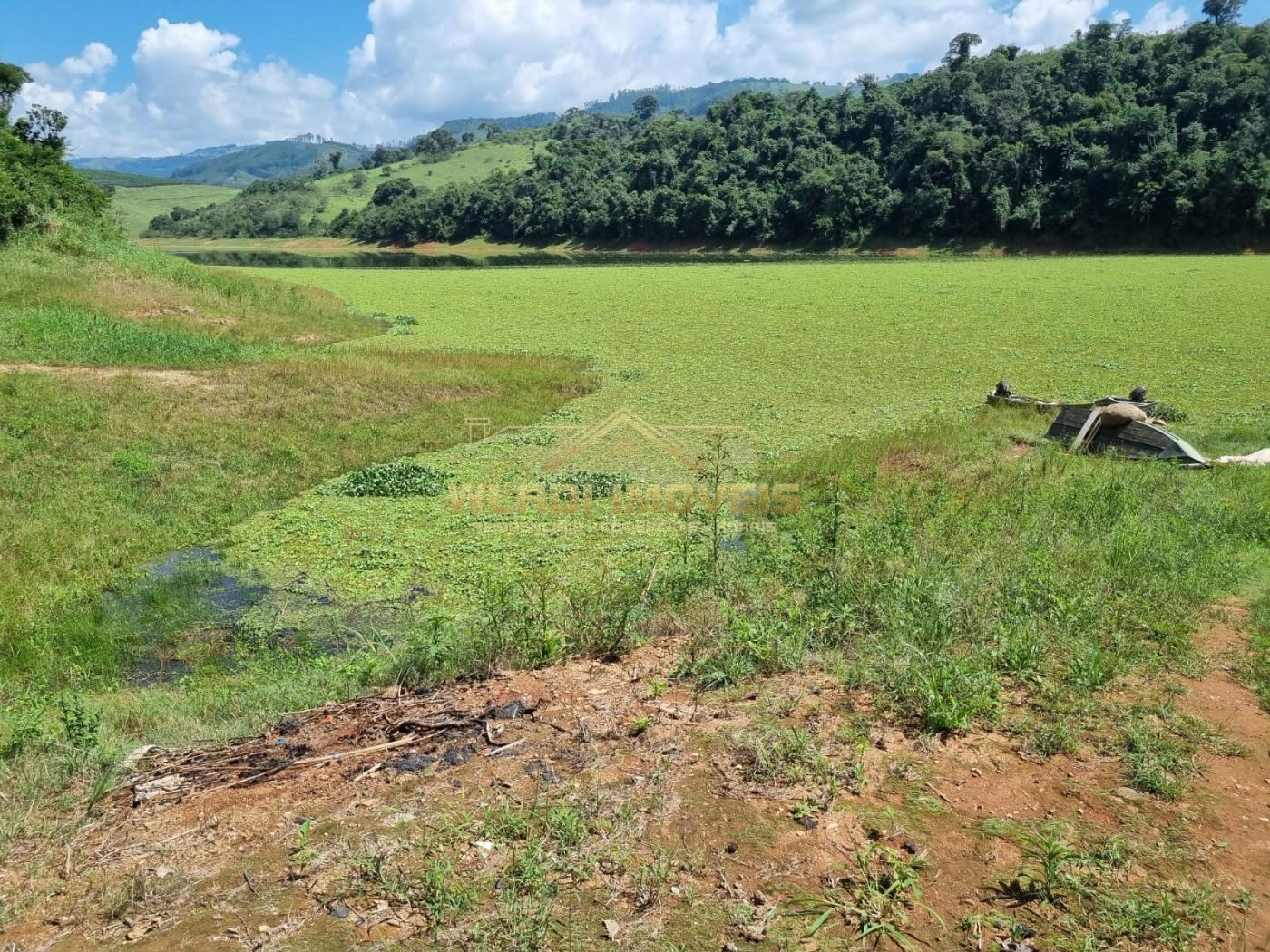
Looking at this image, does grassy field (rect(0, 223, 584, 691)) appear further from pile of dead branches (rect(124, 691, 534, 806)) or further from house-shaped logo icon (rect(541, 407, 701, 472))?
pile of dead branches (rect(124, 691, 534, 806))

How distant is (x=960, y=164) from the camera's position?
41.7m

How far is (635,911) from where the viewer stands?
7.47ft

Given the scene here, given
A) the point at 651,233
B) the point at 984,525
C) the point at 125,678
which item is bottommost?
the point at 125,678

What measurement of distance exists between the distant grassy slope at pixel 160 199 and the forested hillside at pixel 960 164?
49.6 metres

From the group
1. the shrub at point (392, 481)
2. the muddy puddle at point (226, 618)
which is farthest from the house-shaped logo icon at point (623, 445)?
the muddy puddle at point (226, 618)

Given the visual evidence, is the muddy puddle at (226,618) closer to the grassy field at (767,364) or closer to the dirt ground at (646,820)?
the grassy field at (767,364)

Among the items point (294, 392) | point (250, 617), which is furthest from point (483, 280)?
point (250, 617)

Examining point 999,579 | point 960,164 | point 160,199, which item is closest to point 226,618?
point 999,579

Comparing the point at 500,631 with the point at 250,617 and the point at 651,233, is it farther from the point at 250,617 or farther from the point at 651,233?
the point at 651,233

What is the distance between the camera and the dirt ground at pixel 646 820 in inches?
88.3

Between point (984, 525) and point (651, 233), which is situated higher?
point (651, 233)

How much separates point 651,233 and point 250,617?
49274mm

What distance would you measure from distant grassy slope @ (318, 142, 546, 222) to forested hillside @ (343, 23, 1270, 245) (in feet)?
68.6

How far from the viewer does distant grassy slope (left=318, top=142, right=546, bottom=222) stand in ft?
267
